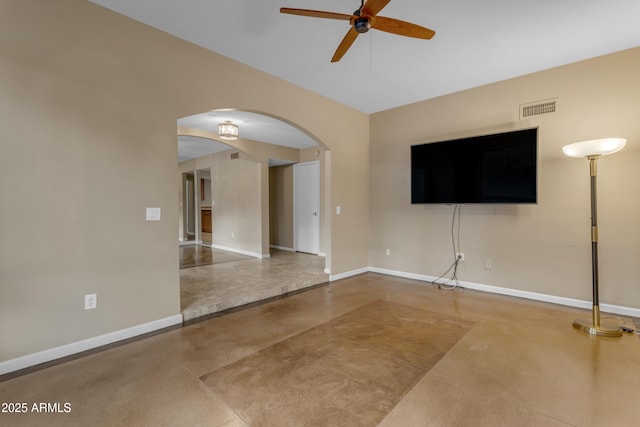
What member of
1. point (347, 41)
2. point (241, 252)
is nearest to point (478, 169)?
point (347, 41)

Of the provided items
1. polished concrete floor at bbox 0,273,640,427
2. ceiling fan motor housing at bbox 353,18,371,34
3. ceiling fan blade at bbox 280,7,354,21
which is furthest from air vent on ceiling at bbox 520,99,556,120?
ceiling fan blade at bbox 280,7,354,21

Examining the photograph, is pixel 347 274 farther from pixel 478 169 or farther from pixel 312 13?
pixel 312 13

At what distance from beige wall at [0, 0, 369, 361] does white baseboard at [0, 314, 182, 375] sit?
5 centimetres

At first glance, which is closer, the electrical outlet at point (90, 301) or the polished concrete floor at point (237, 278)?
the electrical outlet at point (90, 301)

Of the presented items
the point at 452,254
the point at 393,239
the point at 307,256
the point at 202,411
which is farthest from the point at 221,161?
the point at 202,411

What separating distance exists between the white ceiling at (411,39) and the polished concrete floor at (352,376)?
115 inches

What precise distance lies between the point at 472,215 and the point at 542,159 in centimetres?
108

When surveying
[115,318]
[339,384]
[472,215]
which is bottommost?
[339,384]

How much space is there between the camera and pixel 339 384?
191cm

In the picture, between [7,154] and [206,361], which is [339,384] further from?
[7,154]

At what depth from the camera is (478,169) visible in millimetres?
3805

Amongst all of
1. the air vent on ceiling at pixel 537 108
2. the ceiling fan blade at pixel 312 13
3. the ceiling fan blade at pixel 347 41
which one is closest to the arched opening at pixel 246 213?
the ceiling fan blade at pixel 347 41

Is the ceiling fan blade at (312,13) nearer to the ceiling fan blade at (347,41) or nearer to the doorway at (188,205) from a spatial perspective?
the ceiling fan blade at (347,41)

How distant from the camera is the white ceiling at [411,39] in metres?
2.42
